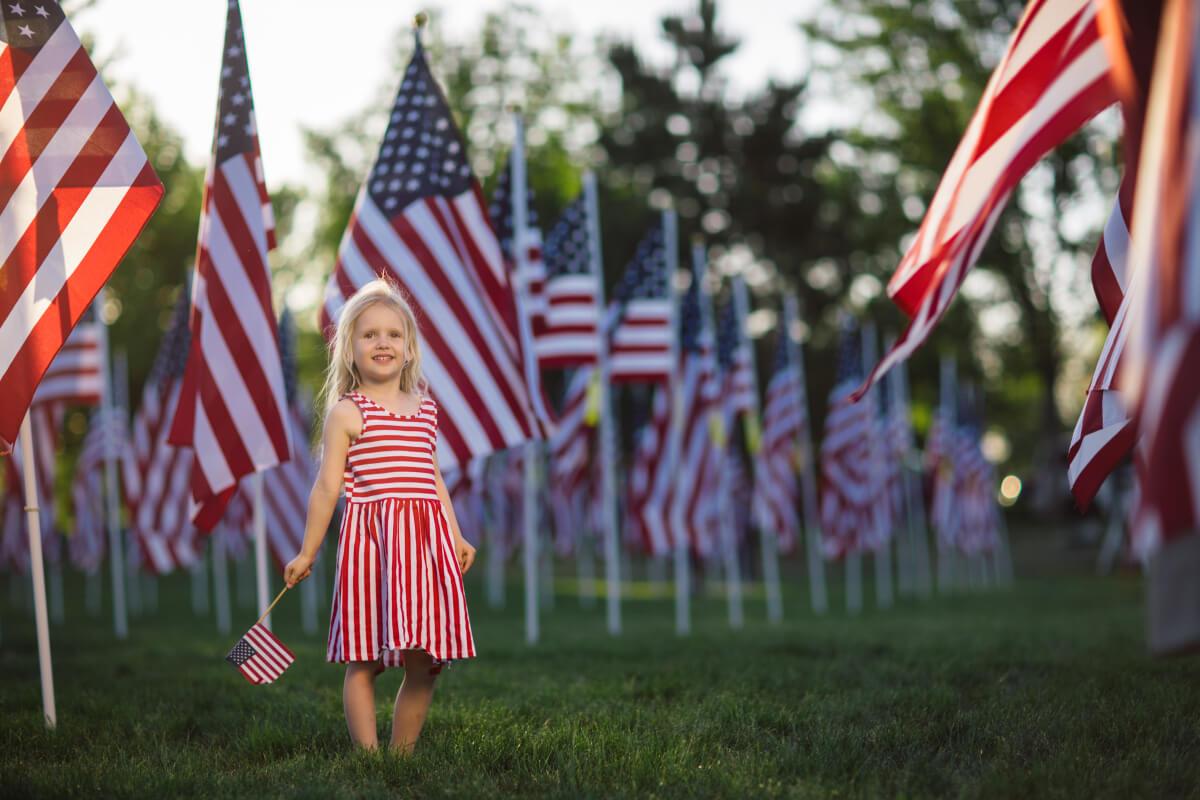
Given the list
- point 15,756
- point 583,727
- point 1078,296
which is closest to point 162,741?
point 15,756

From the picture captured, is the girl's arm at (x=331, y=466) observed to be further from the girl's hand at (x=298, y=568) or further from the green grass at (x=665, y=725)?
the green grass at (x=665, y=725)

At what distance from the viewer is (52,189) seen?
6020 mm

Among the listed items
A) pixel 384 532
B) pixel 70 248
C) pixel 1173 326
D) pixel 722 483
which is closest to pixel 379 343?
pixel 384 532

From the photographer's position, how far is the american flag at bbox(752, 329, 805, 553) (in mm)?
17719

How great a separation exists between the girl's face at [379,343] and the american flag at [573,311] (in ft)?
23.9

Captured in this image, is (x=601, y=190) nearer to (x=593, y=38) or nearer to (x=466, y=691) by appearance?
(x=593, y=38)

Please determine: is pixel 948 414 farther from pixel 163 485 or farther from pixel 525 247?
pixel 525 247

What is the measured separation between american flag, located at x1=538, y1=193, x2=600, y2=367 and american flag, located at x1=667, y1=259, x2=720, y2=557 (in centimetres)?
220

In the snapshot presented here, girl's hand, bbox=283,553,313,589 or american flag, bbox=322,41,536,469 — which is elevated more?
american flag, bbox=322,41,536,469

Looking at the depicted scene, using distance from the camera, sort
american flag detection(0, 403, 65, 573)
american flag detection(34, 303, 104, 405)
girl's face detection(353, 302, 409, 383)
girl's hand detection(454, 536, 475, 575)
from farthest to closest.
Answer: american flag detection(0, 403, 65, 573) → american flag detection(34, 303, 104, 405) → girl's hand detection(454, 536, 475, 575) → girl's face detection(353, 302, 409, 383)

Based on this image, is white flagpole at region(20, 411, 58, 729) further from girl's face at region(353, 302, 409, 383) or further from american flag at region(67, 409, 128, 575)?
american flag at region(67, 409, 128, 575)

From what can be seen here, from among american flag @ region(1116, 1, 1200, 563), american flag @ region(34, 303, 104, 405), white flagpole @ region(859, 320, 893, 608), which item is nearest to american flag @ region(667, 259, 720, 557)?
white flagpole @ region(859, 320, 893, 608)

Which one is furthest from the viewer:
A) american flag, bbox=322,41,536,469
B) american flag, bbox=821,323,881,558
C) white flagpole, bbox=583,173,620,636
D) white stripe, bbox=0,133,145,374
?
american flag, bbox=821,323,881,558

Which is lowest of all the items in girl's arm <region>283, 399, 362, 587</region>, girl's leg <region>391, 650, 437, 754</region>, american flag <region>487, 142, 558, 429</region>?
girl's leg <region>391, 650, 437, 754</region>
